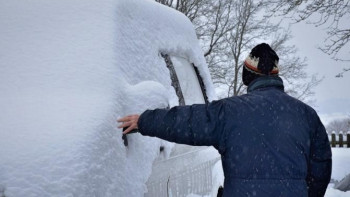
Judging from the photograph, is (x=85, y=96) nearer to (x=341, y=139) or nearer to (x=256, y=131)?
(x=256, y=131)

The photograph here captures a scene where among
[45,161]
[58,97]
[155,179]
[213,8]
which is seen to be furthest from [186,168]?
[213,8]

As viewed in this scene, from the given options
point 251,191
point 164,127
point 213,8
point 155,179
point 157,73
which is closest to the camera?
point 251,191

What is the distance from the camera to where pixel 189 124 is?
73.2 inches

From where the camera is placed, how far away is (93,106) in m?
1.89

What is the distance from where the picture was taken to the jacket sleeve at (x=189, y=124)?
72.6 inches

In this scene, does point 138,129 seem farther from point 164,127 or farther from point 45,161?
point 45,161

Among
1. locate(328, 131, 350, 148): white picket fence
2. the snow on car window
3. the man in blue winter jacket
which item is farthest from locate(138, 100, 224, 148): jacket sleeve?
locate(328, 131, 350, 148): white picket fence

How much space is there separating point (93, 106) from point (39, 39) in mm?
736

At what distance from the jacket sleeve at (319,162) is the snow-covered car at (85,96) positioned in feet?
2.88

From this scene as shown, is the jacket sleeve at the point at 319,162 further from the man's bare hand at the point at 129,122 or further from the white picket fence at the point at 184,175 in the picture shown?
the man's bare hand at the point at 129,122

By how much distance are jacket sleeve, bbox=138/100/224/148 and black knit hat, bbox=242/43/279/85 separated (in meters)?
0.29

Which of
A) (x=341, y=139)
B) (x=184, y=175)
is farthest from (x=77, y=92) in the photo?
(x=341, y=139)

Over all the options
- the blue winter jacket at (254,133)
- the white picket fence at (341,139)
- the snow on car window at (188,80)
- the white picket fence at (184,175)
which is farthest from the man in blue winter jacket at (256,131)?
the white picket fence at (341,139)

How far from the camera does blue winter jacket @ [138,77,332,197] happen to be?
1.75 m
